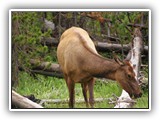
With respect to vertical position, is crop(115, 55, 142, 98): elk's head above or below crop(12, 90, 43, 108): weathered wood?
above

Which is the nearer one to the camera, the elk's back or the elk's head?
the elk's head

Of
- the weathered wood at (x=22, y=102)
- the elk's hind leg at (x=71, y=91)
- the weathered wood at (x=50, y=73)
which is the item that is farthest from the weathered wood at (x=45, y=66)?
the weathered wood at (x=22, y=102)

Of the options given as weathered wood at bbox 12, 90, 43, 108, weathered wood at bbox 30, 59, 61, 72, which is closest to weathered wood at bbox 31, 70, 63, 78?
weathered wood at bbox 30, 59, 61, 72

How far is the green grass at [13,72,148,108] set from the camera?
27.3ft

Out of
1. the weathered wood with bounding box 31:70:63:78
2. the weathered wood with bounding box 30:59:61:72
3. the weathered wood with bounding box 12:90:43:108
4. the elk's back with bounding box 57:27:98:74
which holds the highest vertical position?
the elk's back with bounding box 57:27:98:74

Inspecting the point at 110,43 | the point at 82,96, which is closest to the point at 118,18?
the point at 110,43

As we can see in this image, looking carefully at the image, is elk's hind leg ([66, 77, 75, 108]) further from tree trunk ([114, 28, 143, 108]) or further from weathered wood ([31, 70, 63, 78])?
tree trunk ([114, 28, 143, 108])

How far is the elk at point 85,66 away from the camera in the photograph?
26.9ft

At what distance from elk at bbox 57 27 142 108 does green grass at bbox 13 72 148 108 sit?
44mm

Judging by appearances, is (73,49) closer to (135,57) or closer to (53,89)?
(53,89)

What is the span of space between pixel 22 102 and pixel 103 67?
757 mm

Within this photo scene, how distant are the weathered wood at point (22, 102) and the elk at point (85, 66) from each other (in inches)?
12.7
